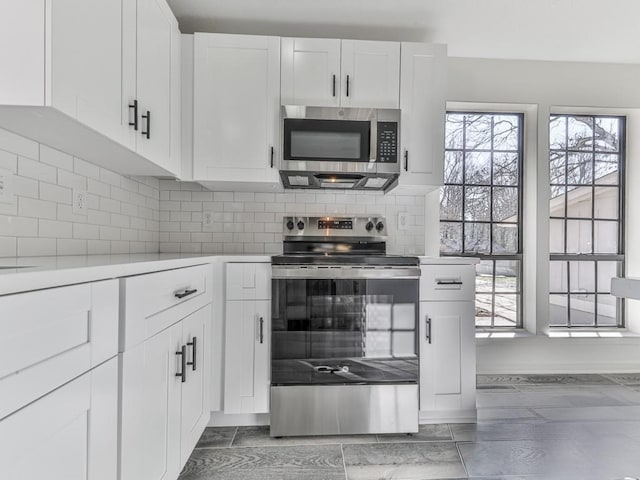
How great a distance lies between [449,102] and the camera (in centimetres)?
291

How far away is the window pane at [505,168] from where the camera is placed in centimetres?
306

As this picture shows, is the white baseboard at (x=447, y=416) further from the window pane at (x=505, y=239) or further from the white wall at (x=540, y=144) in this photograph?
the window pane at (x=505, y=239)

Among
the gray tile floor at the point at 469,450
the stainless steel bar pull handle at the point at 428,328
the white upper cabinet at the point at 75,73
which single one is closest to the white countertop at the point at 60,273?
the white upper cabinet at the point at 75,73

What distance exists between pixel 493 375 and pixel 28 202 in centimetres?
314

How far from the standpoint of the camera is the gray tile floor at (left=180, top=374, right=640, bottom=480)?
1.63 metres

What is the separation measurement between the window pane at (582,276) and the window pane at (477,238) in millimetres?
786

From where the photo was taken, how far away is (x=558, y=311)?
10.2ft

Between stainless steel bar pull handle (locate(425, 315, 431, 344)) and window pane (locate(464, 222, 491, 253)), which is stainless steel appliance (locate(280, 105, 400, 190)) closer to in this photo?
stainless steel bar pull handle (locate(425, 315, 431, 344))

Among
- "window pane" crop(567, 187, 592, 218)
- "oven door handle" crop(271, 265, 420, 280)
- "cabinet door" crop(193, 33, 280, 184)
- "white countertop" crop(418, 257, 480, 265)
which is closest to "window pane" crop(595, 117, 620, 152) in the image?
"window pane" crop(567, 187, 592, 218)

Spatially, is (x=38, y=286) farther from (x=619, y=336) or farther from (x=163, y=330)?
(x=619, y=336)

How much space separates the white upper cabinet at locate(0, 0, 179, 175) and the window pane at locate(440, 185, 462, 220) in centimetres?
225

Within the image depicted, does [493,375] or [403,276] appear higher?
[403,276]

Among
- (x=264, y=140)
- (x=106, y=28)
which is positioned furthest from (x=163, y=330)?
(x=264, y=140)

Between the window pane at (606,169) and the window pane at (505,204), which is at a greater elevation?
the window pane at (606,169)
